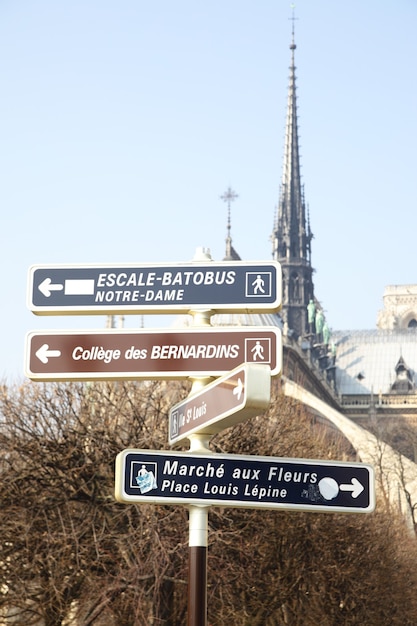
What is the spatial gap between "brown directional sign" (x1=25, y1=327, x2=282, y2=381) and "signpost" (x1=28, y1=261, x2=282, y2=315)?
239mm

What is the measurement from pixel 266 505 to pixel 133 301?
1.84 meters

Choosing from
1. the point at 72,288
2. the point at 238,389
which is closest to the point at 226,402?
the point at 238,389

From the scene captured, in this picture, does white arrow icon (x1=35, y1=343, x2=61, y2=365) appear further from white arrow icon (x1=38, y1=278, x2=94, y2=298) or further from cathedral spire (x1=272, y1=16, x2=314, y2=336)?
cathedral spire (x1=272, y1=16, x2=314, y2=336)

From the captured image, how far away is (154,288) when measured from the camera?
9180 millimetres

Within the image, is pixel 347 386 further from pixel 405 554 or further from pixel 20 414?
pixel 20 414

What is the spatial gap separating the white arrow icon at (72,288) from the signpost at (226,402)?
1.12 m

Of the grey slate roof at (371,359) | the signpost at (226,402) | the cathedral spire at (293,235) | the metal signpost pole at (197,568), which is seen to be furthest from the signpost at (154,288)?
the grey slate roof at (371,359)

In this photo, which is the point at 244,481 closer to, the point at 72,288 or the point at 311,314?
the point at 72,288

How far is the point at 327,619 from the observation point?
101 ft

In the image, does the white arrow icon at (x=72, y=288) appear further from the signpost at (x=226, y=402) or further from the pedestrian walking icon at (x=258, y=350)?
the pedestrian walking icon at (x=258, y=350)

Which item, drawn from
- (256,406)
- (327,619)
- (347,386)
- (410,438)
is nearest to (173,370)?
(256,406)

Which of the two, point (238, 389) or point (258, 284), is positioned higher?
point (258, 284)

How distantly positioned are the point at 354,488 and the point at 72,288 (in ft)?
8.48

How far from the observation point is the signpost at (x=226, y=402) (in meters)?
7.72
